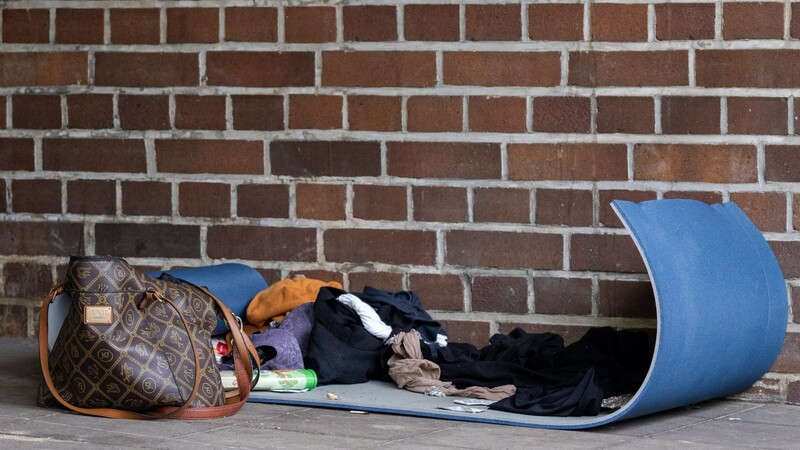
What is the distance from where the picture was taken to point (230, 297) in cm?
457

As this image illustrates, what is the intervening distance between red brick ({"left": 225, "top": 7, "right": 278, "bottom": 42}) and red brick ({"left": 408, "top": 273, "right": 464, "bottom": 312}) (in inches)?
40.0

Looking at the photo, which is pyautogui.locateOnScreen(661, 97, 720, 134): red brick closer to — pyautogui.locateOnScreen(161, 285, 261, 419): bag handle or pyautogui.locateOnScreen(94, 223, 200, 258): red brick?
pyautogui.locateOnScreen(161, 285, 261, 419): bag handle

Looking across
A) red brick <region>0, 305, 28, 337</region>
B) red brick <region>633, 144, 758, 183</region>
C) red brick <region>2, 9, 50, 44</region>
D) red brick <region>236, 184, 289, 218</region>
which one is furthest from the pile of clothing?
red brick <region>2, 9, 50, 44</region>

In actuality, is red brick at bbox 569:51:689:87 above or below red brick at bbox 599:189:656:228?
above

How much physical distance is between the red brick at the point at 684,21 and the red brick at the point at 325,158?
1066 millimetres

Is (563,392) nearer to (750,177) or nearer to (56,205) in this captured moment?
(750,177)

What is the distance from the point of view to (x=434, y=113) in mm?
4645

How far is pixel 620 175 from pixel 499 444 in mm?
1286

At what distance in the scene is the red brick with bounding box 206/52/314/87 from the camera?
480cm

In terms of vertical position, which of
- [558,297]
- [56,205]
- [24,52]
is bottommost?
[558,297]

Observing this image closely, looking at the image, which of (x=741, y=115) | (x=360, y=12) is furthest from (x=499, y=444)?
A: (x=360, y=12)

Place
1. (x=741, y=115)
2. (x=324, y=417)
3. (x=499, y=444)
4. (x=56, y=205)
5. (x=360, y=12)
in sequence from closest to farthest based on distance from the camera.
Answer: (x=499, y=444) < (x=324, y=417) < (x=741, y=115) < (x=360, y=12) < (x=56, y=205)

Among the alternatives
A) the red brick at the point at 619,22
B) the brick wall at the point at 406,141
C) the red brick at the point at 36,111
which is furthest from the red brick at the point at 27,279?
the red brick at the point at 619,22

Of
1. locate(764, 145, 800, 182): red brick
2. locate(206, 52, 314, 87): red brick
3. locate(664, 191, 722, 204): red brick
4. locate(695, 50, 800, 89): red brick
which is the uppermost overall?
locate(206, 52, 314, 87): red brick
